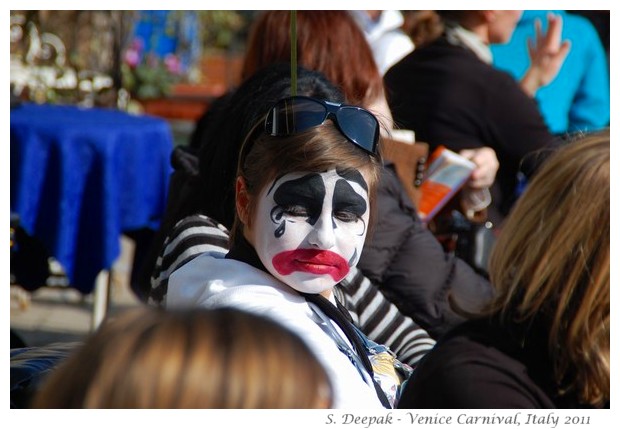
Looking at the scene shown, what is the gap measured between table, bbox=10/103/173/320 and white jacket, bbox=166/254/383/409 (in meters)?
1.92

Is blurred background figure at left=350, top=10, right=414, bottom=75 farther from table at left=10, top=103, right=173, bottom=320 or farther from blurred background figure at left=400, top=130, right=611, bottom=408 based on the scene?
blurred background figure at left=400, top=130, right=611, bottom=408

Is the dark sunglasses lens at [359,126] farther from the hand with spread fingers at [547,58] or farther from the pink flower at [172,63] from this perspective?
the pink flower at [172,63]

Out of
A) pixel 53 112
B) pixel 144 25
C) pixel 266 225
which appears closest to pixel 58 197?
pixel 53 112

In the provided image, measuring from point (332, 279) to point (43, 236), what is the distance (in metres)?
2.32

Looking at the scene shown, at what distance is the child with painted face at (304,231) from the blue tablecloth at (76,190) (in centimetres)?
193

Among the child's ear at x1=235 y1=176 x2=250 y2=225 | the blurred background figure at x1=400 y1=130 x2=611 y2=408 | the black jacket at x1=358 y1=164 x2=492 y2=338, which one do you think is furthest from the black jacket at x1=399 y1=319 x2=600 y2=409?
the black jacket at x1=358 y1=164 x2=492 y2=338

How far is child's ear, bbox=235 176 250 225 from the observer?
6.61 ft

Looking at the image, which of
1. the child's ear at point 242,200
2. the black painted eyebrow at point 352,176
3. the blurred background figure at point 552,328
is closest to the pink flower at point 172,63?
the child's ear at point 242,200

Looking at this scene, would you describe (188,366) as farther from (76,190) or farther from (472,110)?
(76,190)

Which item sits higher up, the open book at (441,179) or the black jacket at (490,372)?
the black jacket at (490,372)

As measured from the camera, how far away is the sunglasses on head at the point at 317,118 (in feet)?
6.33

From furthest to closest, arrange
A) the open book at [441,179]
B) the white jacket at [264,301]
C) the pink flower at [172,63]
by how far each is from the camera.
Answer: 1. the pink flower at [172,63]
2. the open book at [441,179]
3. the white jacket at [264,301]

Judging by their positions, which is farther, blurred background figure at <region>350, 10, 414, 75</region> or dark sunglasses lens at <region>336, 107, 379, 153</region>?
blurred background figure at <region>350, 10, 414, 75</region>
